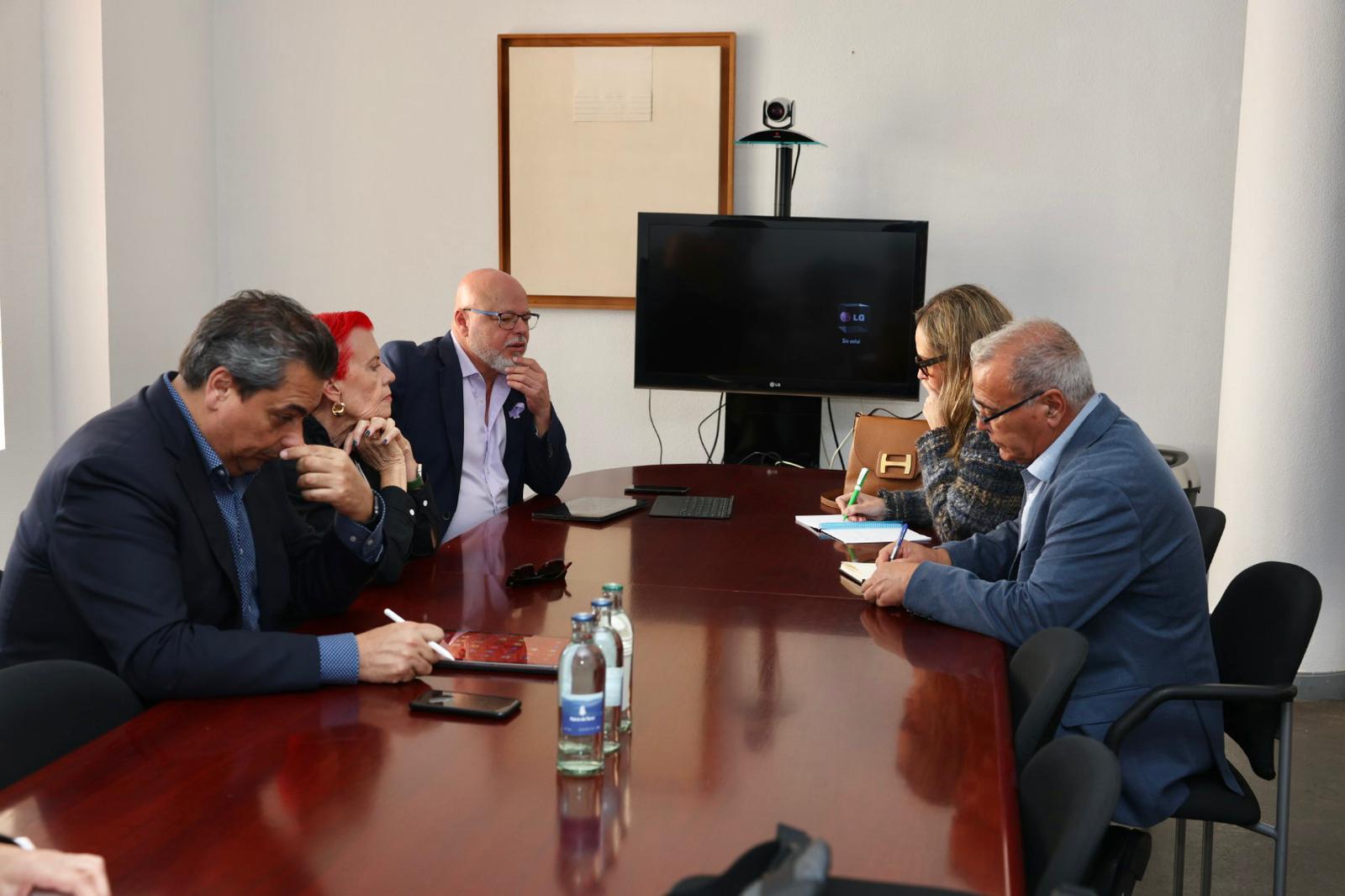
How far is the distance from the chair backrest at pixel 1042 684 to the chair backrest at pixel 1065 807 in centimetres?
25

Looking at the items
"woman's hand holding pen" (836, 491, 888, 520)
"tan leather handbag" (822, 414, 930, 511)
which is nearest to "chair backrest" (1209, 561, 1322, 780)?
"woman's hand holding pen" (836, 491, 888, 520)

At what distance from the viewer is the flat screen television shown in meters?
4.97

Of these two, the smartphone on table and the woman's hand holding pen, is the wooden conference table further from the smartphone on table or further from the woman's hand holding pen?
the woman's hand holding pen

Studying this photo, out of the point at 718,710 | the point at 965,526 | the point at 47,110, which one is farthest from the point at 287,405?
the point at 47,110

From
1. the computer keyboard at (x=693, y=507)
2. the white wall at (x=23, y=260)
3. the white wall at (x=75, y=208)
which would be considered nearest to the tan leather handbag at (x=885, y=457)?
the computer keyboard at (x=693, y=507)

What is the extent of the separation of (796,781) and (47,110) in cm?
446

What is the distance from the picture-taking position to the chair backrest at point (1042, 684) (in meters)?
1.94

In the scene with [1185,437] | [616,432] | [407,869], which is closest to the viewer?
[407,869]

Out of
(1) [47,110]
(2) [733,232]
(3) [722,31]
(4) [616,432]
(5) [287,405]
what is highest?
(3) [722,31]

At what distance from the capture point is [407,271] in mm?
5707

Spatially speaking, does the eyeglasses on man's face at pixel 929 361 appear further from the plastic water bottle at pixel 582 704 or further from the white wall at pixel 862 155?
the plastic water bottle at pixel 582 704

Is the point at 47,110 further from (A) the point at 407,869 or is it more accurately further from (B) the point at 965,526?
(A) the point at 407,869

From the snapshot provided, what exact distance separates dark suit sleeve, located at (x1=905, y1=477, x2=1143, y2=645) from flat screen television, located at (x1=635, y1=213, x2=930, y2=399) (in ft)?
8.53

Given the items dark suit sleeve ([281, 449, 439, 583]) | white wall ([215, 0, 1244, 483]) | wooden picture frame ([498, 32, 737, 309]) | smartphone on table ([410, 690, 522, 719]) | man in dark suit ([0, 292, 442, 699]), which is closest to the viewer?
smartphone on table ([410, 690, 522, 719])
